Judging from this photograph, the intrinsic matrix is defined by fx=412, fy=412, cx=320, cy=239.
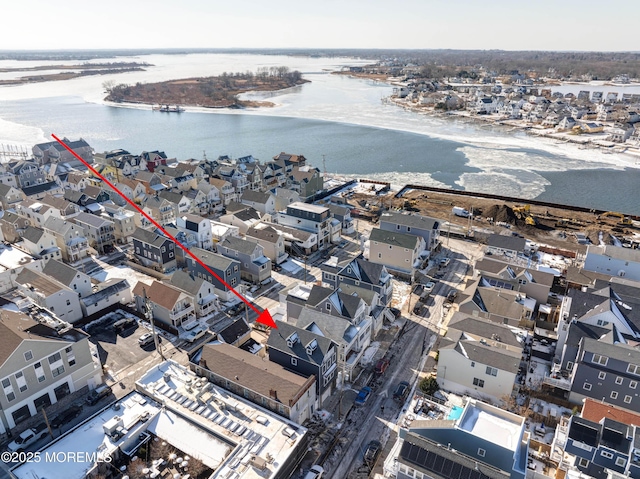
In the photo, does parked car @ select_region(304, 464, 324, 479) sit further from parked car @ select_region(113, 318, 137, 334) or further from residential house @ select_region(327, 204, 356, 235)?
residential house @ select_region(327, 204, 356, 235)

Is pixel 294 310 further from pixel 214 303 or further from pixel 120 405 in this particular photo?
pixel 120 405

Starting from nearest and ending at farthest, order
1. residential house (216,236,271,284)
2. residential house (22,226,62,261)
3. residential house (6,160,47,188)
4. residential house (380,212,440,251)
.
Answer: residential house (216,236,271,284) < residential house (22,226,62,261) < residential house (380,212,440,251) < residential house (6,160,47,188)

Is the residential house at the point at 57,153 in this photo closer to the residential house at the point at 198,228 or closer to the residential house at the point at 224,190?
the residential house at the point at 224,190

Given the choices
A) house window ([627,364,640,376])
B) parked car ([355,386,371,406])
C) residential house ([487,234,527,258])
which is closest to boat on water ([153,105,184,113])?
residential house ([487,234,527,258])

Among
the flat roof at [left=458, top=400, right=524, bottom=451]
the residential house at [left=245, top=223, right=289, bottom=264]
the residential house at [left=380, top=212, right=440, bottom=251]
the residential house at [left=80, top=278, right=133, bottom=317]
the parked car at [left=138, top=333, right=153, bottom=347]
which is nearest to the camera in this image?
the flat roof at [left=458, top=400, right=524, bottom=451]

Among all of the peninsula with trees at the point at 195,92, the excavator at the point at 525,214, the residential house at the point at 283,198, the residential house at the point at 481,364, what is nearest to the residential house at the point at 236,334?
the residential house at the point at 481,364

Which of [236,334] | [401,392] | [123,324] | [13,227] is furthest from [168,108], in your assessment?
[401,392]
